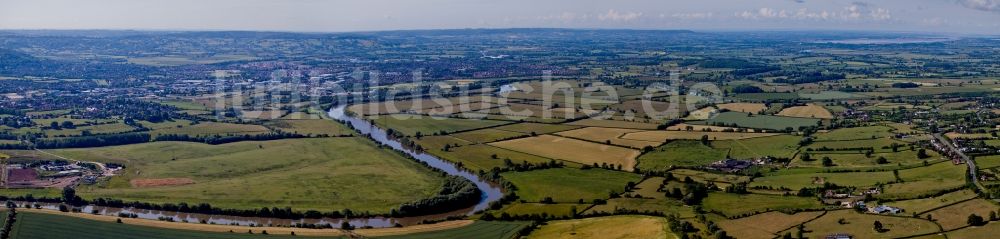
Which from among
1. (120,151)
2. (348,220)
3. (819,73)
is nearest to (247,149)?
(120,151)

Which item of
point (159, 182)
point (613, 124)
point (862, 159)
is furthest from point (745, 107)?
point (159, 182)

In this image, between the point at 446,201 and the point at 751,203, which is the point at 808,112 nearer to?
the point at 751,203

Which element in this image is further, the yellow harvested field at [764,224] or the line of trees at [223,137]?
the line of trees at [223,137]

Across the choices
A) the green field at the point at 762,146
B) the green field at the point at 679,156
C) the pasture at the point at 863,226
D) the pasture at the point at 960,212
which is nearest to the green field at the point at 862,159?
the green field at the point at 762,146

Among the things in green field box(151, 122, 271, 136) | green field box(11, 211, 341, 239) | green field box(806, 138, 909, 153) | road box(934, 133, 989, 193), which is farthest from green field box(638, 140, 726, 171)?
green field box(151, 122, 271, 136)

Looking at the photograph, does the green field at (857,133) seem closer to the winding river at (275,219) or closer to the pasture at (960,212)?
the pasture at (960,212)

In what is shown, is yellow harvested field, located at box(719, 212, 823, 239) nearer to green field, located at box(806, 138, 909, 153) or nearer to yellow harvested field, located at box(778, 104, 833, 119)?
green field, located at box(806, 138, 909, 153)
